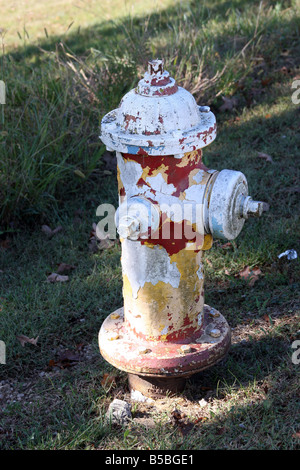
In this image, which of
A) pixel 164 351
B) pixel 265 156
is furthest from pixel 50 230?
pixel 164 351

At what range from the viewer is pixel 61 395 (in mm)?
2736

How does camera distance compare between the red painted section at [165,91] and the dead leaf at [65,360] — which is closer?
the red painted section at [165,91]

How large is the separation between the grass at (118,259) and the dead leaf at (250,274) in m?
0.03

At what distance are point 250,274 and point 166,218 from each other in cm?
128

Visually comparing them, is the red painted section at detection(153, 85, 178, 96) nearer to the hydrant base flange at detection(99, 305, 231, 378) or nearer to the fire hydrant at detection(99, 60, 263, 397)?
the fire hydrant at detection(99, 60, 263, 397)

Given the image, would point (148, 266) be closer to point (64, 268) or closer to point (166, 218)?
point (166, 218)

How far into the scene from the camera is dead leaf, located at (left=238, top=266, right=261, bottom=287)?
3.39 meters

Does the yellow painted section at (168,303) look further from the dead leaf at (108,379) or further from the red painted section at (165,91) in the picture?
the red painted section at (165,91)

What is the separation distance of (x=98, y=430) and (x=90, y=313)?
3.02ft

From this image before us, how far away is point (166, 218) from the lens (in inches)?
90.7

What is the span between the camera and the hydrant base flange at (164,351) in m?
2.42

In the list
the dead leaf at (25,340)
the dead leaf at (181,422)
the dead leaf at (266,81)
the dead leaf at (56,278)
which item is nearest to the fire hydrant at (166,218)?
the dead leaf at (181,422)

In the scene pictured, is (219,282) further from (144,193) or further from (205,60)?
(205,60)

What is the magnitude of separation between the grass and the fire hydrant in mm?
272
